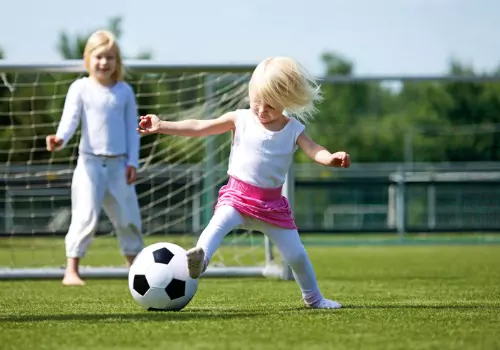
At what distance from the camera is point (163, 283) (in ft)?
15.3

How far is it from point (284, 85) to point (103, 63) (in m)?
2.23

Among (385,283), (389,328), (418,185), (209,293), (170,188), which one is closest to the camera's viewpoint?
(389,328)

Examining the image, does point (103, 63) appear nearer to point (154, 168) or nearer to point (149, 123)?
point (149, 123)

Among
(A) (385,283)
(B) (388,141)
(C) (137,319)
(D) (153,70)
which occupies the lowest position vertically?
(B) (388,141)

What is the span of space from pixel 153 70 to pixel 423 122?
105ft

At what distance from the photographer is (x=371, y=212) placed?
18844mm

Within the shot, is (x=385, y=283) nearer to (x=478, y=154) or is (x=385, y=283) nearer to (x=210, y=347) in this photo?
(x=210, y=347)

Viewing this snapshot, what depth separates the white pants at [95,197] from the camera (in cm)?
685

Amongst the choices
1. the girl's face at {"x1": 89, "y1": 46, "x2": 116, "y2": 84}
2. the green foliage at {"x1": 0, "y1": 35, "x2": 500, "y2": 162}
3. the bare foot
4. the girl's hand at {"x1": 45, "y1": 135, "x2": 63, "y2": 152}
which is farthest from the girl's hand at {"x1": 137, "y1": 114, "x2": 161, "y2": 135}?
the green foliage at {"x1": 0, "y1": 35, "x2": 500, "y2": 162}

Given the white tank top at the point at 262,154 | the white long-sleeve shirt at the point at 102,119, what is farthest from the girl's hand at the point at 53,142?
the white tank top at the point at 262,154

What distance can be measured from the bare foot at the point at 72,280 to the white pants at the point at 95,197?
5.4 inches

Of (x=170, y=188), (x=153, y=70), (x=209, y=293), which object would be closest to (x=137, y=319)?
(x=209, y=293)

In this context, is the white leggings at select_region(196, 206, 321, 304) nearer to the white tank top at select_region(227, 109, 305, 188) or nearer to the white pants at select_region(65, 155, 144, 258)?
the white tank top at select_region(227, 109, 305, 188)

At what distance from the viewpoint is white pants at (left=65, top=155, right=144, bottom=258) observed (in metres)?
6.85
